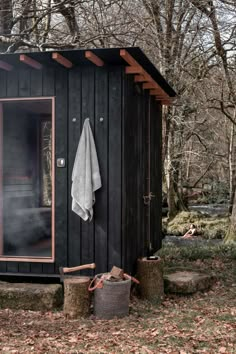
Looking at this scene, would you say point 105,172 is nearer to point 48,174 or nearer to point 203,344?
point 203,344

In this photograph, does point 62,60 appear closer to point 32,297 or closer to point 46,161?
point 32,297

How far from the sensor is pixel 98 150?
5.37 meters

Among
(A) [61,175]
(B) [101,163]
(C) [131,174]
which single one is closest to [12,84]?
A: (A) [61,175]

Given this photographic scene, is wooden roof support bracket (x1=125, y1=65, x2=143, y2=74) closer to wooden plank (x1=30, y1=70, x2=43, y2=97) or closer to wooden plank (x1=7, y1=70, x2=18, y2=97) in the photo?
wooden plank (x1=30, y1=70, x2=43, y2=97)

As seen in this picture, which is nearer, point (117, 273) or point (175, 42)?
point (117, 273)

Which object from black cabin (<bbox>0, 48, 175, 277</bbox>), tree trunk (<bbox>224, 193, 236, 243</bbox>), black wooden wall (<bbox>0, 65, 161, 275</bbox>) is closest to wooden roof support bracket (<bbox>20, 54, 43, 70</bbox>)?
black cabin (<bbox>0, 48, 175, 277</bbox>)

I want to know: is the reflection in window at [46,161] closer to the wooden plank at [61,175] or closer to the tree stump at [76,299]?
the wooden plank at [61,175]

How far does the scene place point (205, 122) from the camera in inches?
590

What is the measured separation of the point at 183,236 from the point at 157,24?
5.88 m

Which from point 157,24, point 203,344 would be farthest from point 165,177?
point 203,344

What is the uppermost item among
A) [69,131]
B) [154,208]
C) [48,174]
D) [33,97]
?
[33,97]

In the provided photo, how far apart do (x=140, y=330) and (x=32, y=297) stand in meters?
1.43

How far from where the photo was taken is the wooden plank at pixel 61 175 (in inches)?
→ 215

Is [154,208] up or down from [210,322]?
up
